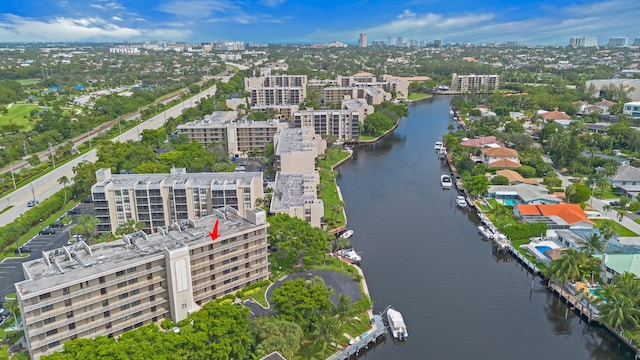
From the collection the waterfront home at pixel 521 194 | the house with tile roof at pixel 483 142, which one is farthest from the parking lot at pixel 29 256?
the house with tile roof at pixel 483 142

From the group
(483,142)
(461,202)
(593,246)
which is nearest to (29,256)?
(461,202)

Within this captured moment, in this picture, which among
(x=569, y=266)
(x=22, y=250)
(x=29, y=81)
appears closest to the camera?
(x=569, y=266)

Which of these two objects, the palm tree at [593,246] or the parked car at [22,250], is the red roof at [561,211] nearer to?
the palm tree at [593,246]

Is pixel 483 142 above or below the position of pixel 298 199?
above

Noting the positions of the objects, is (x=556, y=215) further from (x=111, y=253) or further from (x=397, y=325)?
(x=111, y=253)

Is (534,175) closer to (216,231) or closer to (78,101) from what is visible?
(216,231)

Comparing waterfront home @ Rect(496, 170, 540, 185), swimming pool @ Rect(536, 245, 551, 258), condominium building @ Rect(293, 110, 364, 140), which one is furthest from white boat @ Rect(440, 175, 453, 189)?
condominium building @ Rect(293, 110, 364, 140)

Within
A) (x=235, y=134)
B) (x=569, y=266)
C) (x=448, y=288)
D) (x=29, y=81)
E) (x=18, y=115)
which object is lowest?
(x=448, y=288)
